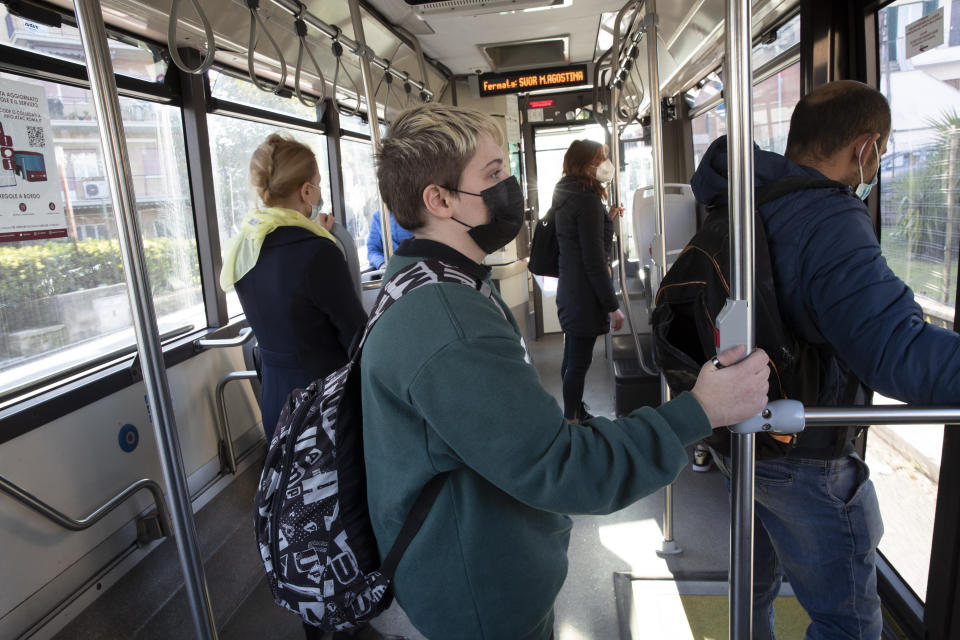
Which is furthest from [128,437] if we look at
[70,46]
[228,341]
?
[70,46]

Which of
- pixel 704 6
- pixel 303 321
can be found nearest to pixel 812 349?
pixel 303 321

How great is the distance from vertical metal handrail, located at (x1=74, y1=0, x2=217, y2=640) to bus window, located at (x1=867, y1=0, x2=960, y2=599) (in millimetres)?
2095

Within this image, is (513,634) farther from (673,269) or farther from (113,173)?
(113,173)

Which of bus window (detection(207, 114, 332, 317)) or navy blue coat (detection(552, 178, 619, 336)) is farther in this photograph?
bus window (detection(207, 114, 332, 317))

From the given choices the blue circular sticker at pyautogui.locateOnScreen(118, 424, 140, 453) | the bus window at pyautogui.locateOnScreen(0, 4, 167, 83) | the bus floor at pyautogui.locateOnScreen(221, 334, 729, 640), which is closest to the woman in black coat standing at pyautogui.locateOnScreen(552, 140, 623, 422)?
the bus floor at pyautogui.locateOnScreen(221, 334, 729, 640)

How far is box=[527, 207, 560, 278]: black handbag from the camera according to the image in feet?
12.2

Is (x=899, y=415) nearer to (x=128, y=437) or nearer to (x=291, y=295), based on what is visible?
(x=291, y=295)

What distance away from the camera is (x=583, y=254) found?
11.5 ft

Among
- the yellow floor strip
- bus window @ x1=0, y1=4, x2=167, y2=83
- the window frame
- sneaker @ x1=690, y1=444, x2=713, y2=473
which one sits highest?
bus window @ x1=0, y1=4, x2=167, y2=83

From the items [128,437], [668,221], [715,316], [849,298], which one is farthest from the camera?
[668,221]

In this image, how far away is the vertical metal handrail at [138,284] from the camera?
1.30 metres

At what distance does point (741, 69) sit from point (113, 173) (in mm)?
1224

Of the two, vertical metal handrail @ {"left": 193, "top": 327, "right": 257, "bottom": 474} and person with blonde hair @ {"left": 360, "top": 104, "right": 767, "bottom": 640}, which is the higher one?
person with blonde hair @ {"left": 360, "top": 104, "right": 767, "bottom": 640}

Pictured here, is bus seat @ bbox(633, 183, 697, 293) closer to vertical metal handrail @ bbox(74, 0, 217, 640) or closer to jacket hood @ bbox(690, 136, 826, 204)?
jacket hood @ bbox(690, 136, 826, 204)
